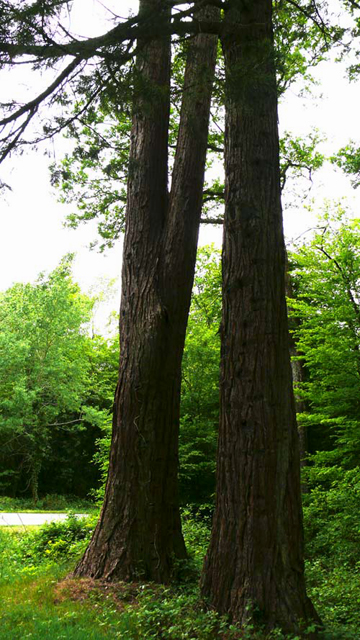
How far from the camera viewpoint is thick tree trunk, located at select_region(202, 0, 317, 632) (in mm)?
4094

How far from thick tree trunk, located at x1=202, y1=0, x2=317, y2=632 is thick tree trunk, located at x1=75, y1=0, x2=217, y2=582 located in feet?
2.14

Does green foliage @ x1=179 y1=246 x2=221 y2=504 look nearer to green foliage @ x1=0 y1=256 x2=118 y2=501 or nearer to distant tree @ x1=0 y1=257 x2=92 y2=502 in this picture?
green foliage @ x1=0 y1=256 x2=118 y2=501

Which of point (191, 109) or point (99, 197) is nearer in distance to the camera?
point (191, 109)

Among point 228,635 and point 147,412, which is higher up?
point 147,412

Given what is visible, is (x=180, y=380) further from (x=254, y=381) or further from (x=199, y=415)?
(x=199, y=415)

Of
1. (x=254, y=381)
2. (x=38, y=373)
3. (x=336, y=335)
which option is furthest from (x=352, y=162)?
A: (x=38, y=373)

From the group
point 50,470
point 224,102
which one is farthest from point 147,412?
point 50,470

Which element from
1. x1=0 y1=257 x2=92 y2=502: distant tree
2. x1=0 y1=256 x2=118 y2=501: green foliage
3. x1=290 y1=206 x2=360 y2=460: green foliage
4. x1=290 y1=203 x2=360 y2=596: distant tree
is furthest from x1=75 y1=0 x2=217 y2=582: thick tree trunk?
x1=0 y1=257 x2=92 y2=502: distant tree

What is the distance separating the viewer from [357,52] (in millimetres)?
6453

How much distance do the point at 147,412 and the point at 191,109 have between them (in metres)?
3.84

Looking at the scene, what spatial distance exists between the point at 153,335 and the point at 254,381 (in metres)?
1.87

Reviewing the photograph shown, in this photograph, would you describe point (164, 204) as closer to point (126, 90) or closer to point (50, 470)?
point (126, 90)

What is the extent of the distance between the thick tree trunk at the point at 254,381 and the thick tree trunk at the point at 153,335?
653mm

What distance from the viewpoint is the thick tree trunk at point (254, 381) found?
4.09 meters
